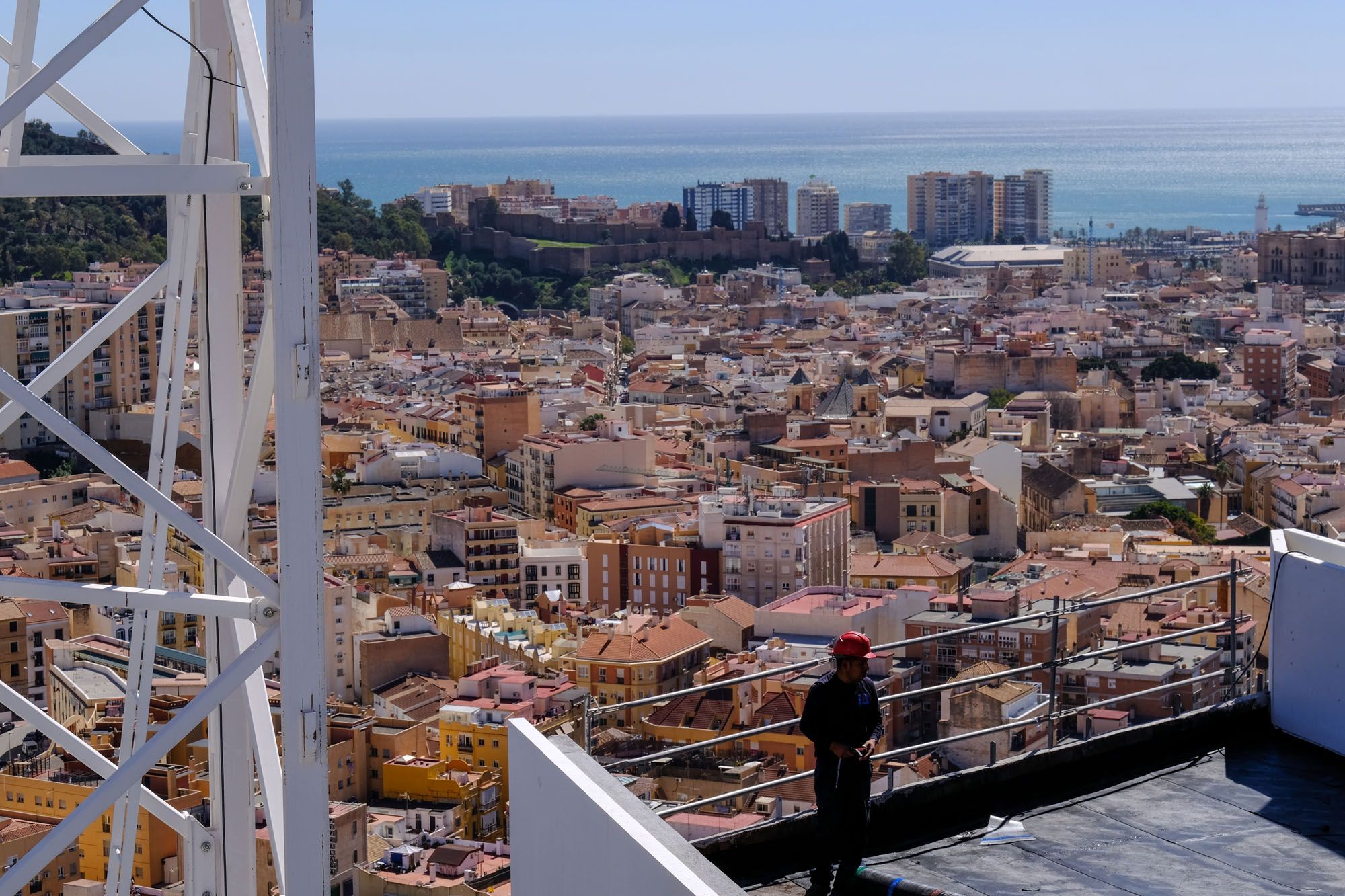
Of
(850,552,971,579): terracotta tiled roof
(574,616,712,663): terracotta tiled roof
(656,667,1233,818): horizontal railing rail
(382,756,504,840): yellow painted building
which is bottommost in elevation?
(382,756,504,840): yellow painted building

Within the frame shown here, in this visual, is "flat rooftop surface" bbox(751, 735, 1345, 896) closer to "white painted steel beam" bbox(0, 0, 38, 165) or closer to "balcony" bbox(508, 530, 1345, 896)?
"balcony" bbox(508, 530, 1345, 896)

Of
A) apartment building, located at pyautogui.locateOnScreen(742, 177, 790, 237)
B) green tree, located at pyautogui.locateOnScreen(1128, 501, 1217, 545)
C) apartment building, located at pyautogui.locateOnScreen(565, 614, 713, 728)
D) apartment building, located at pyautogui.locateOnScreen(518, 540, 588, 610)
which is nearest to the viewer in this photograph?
apartment building, located at pyautogui.locateOnScreen(565, 614, 713, 728)

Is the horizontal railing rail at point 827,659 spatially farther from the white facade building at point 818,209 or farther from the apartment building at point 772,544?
the white facade building at point 818,209

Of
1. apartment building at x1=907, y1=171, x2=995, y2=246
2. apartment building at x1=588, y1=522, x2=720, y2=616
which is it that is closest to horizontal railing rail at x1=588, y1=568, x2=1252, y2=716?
apartment building at x1=588, y1=522, x2=720, y2=616

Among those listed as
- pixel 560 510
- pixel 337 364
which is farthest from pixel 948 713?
pixel 337 364

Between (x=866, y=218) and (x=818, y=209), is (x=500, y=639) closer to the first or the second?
(x=818, y=209)

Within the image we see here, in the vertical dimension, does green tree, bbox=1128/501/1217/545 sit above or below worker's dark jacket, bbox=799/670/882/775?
below

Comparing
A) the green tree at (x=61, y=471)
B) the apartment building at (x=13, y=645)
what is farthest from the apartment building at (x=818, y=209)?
the apartment building at (x=13, y=645)
